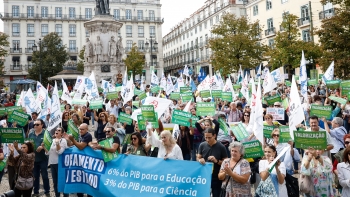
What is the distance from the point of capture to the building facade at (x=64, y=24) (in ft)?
224

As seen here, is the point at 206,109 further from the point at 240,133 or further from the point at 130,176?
the point at 130,176

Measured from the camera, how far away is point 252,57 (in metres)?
38.6

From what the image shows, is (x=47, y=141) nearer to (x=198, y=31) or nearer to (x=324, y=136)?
(x=324, y=136)

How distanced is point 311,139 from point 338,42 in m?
19.3

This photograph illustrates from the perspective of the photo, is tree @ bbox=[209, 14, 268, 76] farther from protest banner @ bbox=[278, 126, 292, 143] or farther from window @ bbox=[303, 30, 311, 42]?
protest banner @ bbox=[278, 126, 292, 143]

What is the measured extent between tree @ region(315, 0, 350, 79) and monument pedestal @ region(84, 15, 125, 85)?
1498cm

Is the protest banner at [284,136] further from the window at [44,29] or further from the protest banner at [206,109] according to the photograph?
the window at [44,29]

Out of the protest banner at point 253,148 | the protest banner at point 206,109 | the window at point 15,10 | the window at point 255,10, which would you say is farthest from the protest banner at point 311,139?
the window at point 15,10

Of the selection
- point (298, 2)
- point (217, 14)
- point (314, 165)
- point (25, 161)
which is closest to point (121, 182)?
point (25, 161)

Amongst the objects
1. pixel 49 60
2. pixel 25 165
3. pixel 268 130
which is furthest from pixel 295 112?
pixel 49 60

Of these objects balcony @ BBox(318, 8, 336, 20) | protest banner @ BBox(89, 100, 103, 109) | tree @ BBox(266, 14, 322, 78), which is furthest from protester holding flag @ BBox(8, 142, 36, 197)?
balcony @ BBox(318, 8, 336, 20)

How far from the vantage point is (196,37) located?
76812 millimetres

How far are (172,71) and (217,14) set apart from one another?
3158 cm

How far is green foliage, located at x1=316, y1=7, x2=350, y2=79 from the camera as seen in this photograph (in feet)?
72.4
